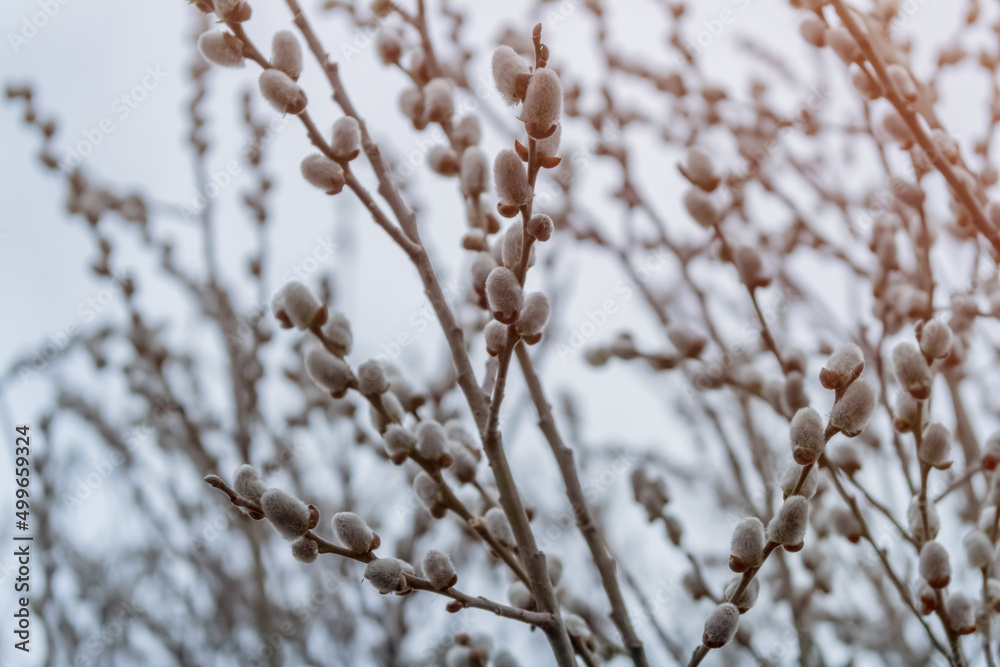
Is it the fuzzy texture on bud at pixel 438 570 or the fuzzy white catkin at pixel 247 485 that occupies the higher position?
the fuzzy texture on bud at pixel 438 570

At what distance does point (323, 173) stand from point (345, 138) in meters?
0.06

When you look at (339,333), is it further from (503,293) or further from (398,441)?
(503,293)

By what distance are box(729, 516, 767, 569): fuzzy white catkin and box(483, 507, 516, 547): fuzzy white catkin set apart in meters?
0.33

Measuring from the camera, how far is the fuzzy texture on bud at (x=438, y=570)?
36.7 inches

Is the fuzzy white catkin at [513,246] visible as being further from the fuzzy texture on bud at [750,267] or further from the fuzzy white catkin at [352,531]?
the fuzzy texture on bud at [750,267]

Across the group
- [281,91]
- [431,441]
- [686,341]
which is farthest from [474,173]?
[686,341]

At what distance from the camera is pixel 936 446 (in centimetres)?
111

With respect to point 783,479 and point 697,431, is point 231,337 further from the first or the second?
point 783,479

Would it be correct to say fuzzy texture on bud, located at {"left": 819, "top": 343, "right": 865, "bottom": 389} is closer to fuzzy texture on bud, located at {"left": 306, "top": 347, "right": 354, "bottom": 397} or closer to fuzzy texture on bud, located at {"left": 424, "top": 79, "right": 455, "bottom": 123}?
fuzzy texture on bud, located at {"left": 306, "top": 347, "right": 354, "bottom": 397}

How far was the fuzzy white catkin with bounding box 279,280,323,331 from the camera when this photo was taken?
1.10 metres

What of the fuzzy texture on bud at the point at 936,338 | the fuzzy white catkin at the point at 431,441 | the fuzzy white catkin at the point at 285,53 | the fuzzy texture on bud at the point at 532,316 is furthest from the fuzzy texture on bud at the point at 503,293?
the fuzzy texture on bud at the point at 936,338

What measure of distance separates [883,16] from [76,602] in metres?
3.23

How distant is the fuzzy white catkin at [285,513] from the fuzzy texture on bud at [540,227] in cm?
39

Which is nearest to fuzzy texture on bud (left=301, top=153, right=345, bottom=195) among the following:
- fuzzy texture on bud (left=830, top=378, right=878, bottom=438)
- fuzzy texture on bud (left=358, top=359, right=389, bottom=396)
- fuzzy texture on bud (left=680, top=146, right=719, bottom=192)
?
fuzzy texture on bud (left=358, top=359, right=389, bottom=396)
